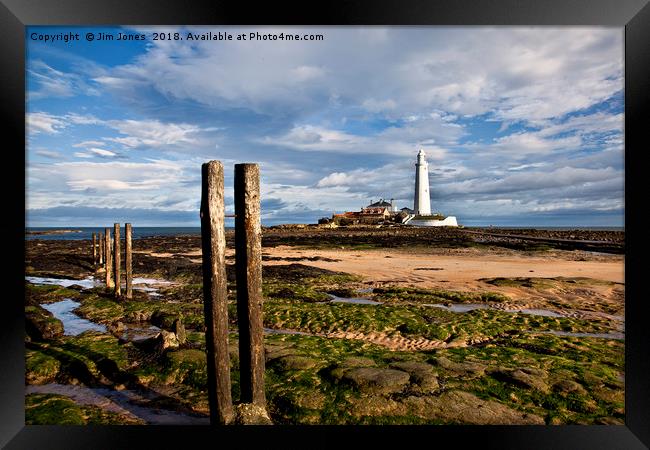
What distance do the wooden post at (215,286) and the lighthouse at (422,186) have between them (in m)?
68.6

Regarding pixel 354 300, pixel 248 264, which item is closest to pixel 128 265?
pixel 354 300

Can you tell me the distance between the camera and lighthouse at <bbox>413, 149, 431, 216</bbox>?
232 ft

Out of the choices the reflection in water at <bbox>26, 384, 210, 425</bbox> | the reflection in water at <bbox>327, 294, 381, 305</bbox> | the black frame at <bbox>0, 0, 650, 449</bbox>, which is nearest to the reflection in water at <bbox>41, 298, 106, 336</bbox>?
the reflection in water at <bbox>26, 384, 210, 425</bbox>

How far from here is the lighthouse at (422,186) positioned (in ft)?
232

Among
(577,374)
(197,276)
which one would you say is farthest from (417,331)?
(197,276)

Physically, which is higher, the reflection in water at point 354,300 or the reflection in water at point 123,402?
the reflection in water at point 354,300

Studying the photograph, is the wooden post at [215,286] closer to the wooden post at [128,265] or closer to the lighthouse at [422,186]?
the wooden post at [128,265]

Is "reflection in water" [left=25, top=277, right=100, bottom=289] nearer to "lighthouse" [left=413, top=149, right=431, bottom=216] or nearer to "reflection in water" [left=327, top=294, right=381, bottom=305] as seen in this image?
"reflection in water" [left=327, top=294, right=381, bottom=305]

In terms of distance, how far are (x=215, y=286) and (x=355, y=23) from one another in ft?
14.7

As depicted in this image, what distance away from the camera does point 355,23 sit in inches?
223

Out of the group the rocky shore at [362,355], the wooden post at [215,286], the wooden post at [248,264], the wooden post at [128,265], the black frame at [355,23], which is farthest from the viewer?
the wooden post at [128,265]

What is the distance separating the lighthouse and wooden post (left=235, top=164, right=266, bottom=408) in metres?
68.4

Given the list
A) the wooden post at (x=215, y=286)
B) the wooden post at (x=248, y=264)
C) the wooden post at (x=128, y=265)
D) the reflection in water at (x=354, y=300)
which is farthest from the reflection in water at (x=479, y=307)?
the wooden post at (x=128, y=265)
